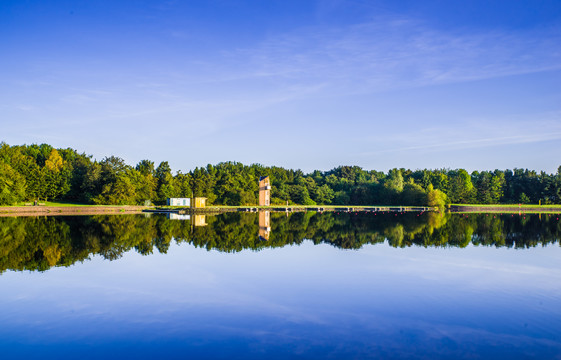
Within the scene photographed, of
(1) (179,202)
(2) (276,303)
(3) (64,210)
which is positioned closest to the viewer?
(2) (276,303)

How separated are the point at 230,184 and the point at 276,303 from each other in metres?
65.0

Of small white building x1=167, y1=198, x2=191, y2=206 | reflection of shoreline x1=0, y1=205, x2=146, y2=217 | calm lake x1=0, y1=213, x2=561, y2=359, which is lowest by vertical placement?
calm lake x1=0, y1=213, x2=561, y2=359

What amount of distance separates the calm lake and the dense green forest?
43001 mm

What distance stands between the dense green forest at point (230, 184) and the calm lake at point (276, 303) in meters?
43.0

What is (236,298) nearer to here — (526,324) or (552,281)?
(526,324)

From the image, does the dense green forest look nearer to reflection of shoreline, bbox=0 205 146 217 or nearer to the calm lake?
reflection of shoreline, bbox=0 205 146 217

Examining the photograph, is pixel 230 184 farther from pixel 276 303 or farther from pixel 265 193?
pixel 276 303

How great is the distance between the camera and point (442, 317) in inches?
341

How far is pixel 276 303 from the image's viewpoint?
9633 millimetres

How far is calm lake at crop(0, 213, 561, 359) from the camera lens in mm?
7008

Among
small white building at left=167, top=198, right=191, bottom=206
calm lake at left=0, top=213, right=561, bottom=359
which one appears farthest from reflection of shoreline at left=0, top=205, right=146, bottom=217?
calm lake at left=0, top=213, right=561, bottom=359

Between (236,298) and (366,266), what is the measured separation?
6.06m

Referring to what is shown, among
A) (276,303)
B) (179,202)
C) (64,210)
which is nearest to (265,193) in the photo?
(179,202)

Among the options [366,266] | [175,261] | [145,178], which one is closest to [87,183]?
[145,178]
